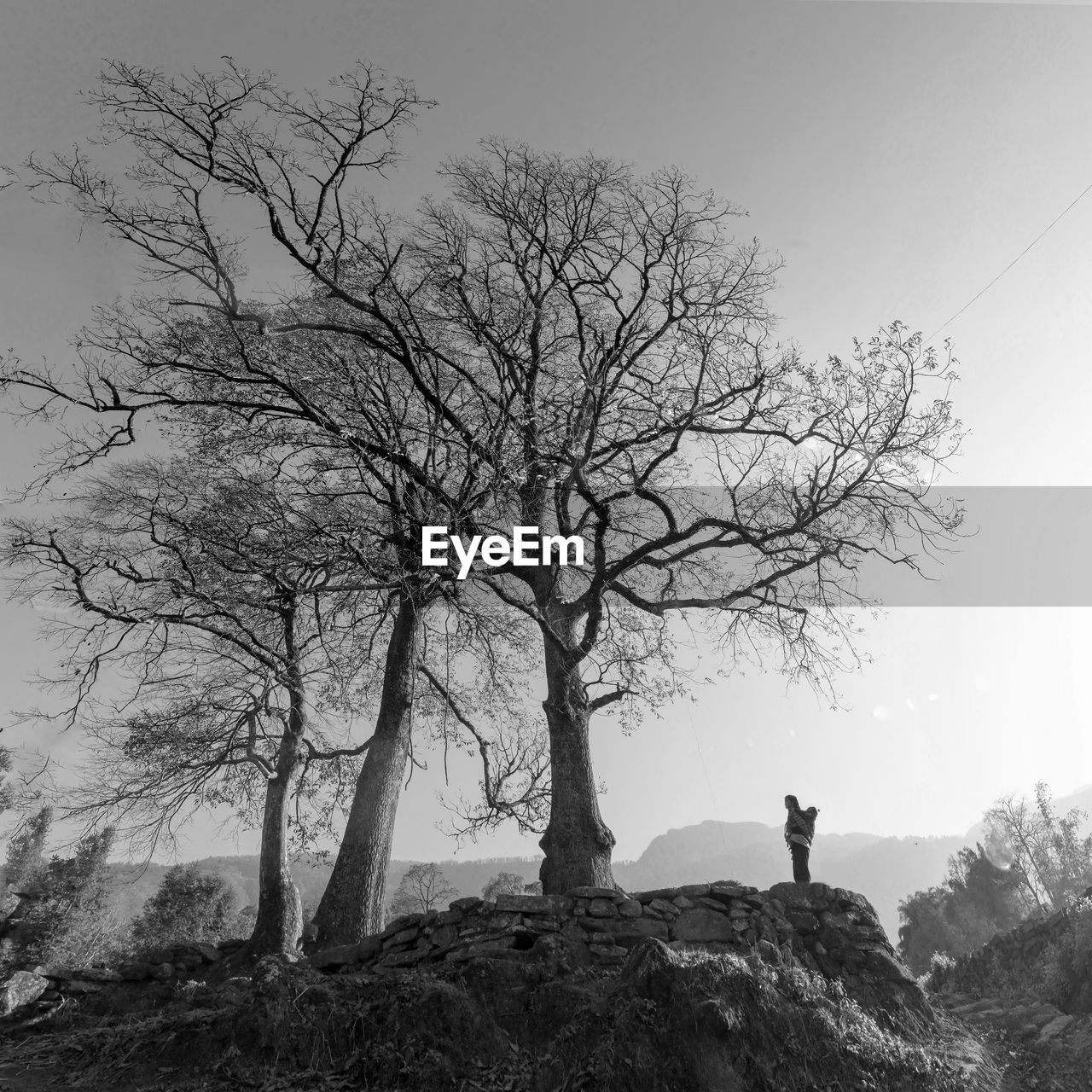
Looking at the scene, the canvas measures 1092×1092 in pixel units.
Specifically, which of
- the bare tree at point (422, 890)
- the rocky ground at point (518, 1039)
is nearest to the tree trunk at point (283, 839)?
the rocky ground at point (518, 1039)

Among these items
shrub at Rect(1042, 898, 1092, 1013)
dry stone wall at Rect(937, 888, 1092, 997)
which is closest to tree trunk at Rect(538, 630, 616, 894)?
shrub at Rect(1042, 898, 1092, 1013)

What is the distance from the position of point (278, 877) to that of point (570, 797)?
18.5 feet

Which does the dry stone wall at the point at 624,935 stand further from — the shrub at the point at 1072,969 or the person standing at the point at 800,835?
the shrub at the point at 1072,969

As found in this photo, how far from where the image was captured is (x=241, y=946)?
32.8 feet

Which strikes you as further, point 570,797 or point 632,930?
point 570,797

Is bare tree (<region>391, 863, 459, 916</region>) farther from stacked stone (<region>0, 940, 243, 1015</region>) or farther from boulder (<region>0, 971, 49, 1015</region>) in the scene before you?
boulder (<region>0, 971, 49, 1015</region>)

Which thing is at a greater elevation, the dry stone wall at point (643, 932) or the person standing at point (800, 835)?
the person standing at point (800, 835)

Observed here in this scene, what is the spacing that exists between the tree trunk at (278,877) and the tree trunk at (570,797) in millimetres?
4395

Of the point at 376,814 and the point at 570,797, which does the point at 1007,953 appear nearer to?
the point at 570,797

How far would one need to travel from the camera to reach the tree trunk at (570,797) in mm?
8555

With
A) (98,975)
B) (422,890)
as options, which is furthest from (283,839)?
(422,890)

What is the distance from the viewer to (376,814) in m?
10.2

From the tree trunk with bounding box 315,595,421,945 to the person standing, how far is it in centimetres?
603

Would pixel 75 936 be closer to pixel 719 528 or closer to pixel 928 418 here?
pixel 719 528
